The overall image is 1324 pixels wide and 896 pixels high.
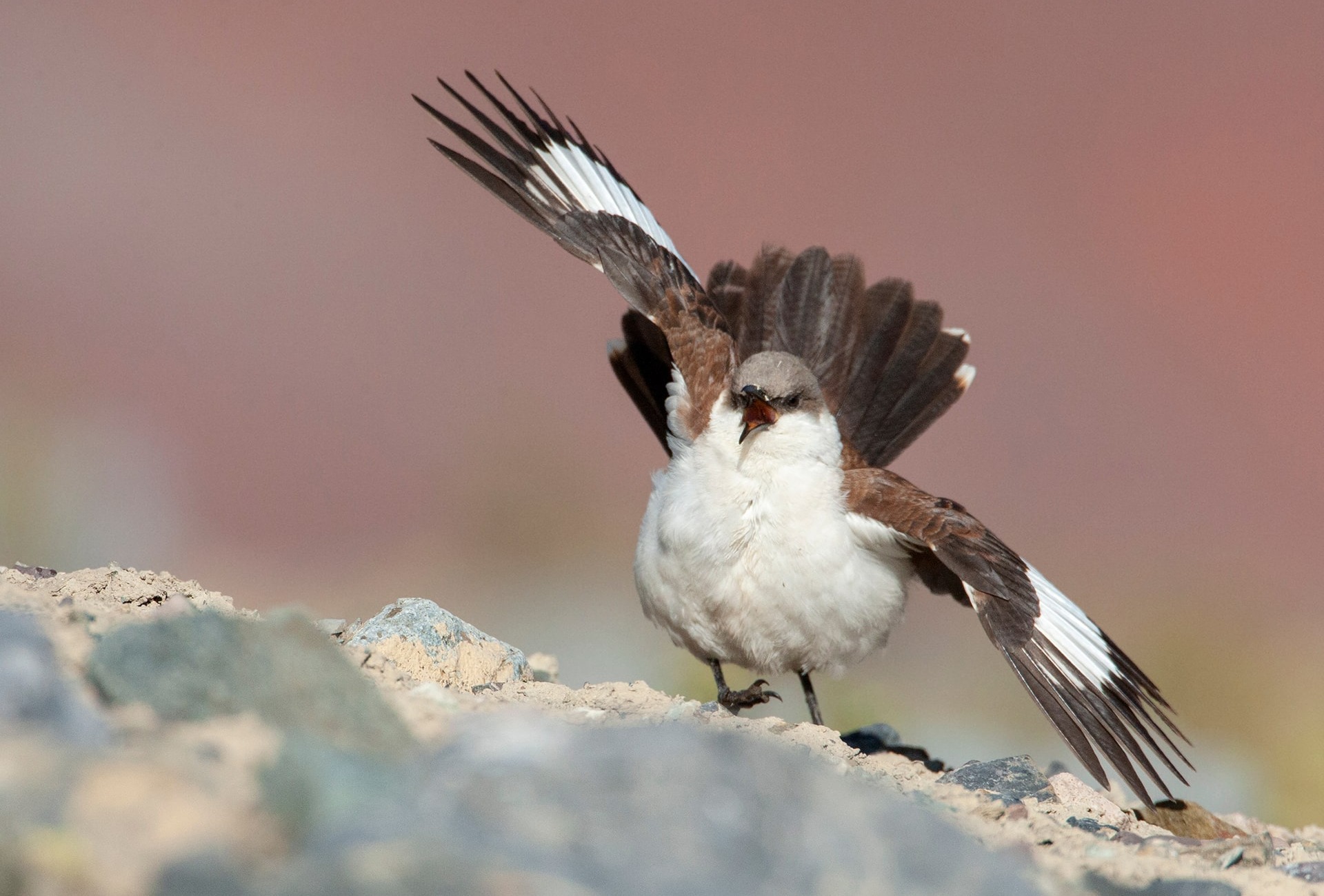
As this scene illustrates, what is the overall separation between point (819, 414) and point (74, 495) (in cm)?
662

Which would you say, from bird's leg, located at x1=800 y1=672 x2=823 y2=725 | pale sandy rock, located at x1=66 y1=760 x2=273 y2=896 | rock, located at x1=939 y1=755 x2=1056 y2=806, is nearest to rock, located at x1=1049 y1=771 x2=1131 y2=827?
rock, located at x1=939 y1=755 x2=1056 y2=806

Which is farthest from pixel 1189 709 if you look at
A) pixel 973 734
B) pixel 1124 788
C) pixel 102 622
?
pixel 102 622

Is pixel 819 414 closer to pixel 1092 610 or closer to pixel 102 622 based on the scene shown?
pixel 102 622

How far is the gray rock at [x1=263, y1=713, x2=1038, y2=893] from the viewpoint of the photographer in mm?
2363

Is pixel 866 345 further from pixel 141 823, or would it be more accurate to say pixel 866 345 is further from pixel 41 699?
pixel 141 823

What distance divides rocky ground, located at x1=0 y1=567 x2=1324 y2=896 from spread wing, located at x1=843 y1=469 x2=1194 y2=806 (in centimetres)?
114

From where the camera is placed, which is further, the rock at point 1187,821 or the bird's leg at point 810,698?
the bird's leg at point 810,698

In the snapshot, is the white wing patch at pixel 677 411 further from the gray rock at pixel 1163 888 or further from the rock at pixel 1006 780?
the gray rock at pixel 1163 888

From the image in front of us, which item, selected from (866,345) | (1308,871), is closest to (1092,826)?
(1308,871)

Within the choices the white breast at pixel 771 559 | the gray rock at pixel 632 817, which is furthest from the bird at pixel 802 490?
the gray rock at pixel 632 817

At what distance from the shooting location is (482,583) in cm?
1095

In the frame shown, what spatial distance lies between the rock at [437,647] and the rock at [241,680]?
4.72 ft

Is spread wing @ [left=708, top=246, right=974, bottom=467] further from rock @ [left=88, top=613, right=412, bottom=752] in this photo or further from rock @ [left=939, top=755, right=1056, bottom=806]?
rock @ [left=88, top=613, right=412, bottom=752]

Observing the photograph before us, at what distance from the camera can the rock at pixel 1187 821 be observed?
470cm
